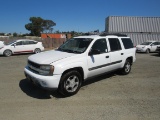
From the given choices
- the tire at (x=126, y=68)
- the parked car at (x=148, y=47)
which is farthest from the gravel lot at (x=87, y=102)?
the parked car at (x=148, y=47)

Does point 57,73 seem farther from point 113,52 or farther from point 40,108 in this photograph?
point 113,52

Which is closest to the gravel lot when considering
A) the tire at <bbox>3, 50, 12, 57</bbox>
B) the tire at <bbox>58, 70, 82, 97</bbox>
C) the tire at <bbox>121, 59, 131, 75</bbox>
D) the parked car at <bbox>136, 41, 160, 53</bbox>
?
the tire at <bbox>58, 70, 82, 97</bbox>

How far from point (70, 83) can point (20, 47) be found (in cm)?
1158

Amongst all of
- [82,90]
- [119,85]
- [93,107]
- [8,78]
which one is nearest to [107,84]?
[119,85]

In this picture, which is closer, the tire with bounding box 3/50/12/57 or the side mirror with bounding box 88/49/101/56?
the side mirror with bounding box 88/49/101/56

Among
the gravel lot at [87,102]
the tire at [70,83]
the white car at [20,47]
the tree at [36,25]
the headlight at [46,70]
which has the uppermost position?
the tree at [36,25]

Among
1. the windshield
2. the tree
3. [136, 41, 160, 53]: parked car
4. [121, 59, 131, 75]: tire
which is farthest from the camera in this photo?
the tree

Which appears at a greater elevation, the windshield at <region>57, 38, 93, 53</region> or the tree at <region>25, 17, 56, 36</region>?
the tree at <region>25, 17, 56, 36</region>

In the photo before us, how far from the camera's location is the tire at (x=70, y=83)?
470cm

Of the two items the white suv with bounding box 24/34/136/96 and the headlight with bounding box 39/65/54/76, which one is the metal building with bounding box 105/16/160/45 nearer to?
the white suv with bounding box 24/34/136/96

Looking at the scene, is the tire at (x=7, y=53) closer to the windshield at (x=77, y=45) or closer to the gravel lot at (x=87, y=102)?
the gravel lot at (x=87, y=102)

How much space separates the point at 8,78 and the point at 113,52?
171 inches

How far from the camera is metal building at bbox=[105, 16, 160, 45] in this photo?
26.5 metres

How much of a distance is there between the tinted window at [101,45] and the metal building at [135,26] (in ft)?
71.5
